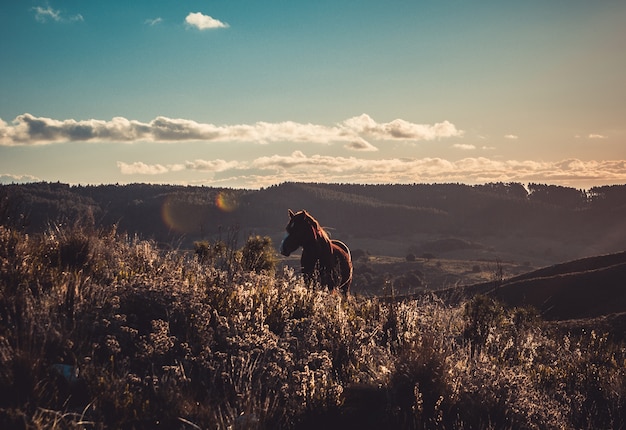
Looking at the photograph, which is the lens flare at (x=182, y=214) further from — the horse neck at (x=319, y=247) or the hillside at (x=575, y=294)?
the horse neck at (x=319, y=247)

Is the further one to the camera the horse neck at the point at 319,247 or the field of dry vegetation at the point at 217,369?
the horse neck at the point at 319,247

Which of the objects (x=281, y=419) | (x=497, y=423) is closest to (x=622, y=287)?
(x=497, y=423)

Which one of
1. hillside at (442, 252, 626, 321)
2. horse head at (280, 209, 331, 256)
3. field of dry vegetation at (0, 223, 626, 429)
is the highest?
horse head at (280, 209, 331, 256)

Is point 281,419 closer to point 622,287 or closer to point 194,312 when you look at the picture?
point 194,312

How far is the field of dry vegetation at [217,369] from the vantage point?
390 centimetres

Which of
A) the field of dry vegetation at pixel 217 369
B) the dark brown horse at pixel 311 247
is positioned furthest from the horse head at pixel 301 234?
the field of dry vegetation at pixel 217 369

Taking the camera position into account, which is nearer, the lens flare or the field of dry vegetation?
the field of dry vegetation

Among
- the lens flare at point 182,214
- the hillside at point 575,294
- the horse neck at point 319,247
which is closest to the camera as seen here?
the horse neck at point 319,247

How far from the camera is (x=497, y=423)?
4.84 metres

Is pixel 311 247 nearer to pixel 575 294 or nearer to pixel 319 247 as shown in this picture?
pixel 319 247

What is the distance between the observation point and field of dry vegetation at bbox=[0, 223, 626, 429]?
154 inches

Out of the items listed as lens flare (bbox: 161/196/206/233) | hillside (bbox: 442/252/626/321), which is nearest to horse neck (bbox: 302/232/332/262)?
hillside (bbox: 442/252/626/321)

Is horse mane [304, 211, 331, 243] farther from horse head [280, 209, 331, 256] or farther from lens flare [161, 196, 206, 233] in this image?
lens flare [161, 196, 206, 233]

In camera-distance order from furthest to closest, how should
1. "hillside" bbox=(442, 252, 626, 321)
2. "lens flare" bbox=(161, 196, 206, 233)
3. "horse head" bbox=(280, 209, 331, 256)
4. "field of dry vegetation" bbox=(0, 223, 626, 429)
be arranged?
"lens flare" bbox=(161, 196, 206, 233)
"hillside" bbox=(442, 252, 626, 321)
"horse head" bbox=(280, 209, 331, 256)
"field of dry vegetation" bbox=(0, 223, 626, 429)
